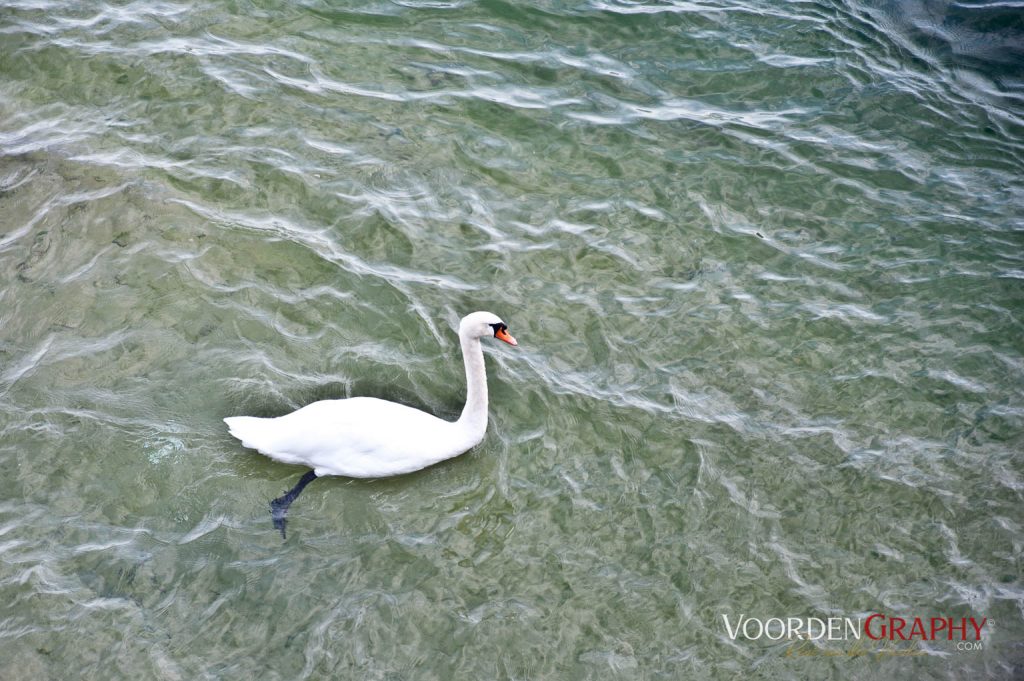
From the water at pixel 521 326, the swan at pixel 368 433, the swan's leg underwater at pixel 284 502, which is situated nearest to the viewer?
the water at pixel 521 326

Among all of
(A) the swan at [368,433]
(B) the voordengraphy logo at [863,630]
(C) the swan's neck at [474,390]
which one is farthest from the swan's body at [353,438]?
(B) the voordengraphy logo at [863,630]

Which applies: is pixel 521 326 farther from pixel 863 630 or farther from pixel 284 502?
pixel 863 630

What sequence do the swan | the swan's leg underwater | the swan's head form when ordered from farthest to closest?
1. the swan's head
2. the swan
3. the swan's leg underwater

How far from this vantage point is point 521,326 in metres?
7.29

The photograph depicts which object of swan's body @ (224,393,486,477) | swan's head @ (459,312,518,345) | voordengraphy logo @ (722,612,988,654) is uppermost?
swan's head @ (459,312,518,345)

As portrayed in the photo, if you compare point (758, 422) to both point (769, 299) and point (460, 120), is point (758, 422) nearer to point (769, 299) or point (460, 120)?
point (769, 299)

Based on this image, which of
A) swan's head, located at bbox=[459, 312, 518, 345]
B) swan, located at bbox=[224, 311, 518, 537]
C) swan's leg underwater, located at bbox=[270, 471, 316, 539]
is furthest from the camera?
swan's head, located at bbox=[459, 312, 518, 345]

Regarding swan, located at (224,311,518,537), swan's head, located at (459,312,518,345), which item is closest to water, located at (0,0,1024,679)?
swan, located at (224,311,518,537)

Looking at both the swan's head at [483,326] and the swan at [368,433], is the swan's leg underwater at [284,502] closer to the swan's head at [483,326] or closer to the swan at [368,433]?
the swan at [368,433]

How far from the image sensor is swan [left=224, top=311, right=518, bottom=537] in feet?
19.4

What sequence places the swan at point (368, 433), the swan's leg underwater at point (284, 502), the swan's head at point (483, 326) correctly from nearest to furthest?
the swan's leg underwater at point (284, 502), the swan at point (368, 433), the swan's head at point (483, 326)

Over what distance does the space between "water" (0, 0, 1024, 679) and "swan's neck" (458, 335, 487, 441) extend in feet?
0.88

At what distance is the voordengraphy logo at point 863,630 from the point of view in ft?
17.8

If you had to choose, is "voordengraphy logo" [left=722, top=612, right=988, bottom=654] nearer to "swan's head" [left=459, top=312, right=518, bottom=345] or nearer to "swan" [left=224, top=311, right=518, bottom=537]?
"swan" [left=224, top=311, right=518, bottom=537]
